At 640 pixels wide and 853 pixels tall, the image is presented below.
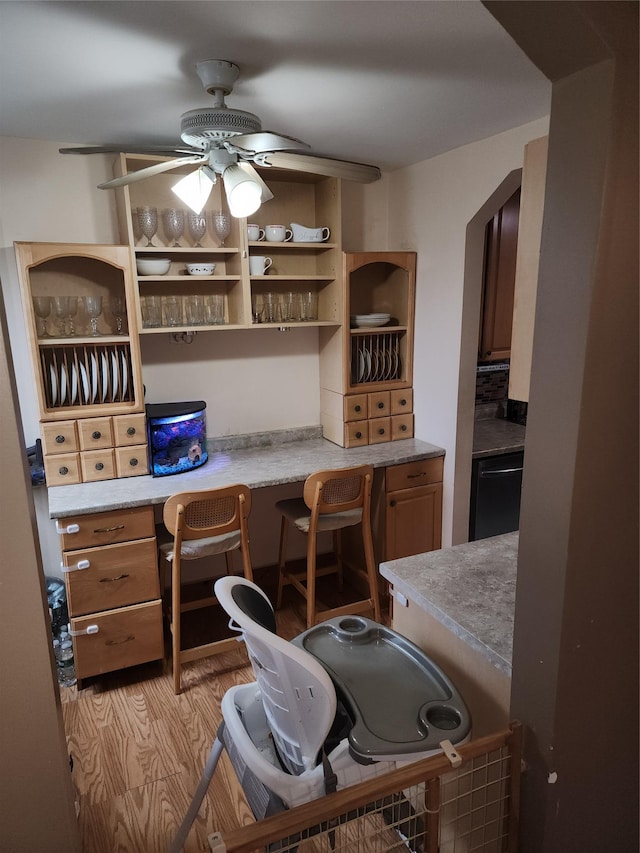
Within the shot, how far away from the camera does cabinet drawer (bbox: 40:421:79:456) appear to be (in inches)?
96.9

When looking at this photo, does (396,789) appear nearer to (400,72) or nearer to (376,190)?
(400,72)

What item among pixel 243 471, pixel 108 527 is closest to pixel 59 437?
pixel 108 527

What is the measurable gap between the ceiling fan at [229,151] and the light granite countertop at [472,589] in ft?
4.05

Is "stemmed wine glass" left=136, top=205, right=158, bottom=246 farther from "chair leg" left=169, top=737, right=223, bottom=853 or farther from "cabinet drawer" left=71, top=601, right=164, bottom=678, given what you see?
"chair leg" left=169, top=737, right=223, bottom=853

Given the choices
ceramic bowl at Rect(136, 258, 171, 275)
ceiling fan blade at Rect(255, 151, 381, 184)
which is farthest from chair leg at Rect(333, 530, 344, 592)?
ceiling fan blade at Rect(255, 151, 381, 184)

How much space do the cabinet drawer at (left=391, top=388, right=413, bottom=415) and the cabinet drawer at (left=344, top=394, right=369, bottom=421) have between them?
187 millimetres

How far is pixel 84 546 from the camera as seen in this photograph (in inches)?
91.8

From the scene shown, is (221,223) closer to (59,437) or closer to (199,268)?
(199,268)

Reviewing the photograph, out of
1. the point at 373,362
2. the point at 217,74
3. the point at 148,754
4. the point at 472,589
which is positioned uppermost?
the point at 217,74

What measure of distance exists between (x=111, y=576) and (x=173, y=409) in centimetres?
82

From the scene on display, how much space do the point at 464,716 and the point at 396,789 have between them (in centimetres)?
33

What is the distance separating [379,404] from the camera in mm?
3170

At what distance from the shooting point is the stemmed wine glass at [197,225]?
267 cm

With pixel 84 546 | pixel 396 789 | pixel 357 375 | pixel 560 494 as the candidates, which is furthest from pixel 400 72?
pixel 84 546
